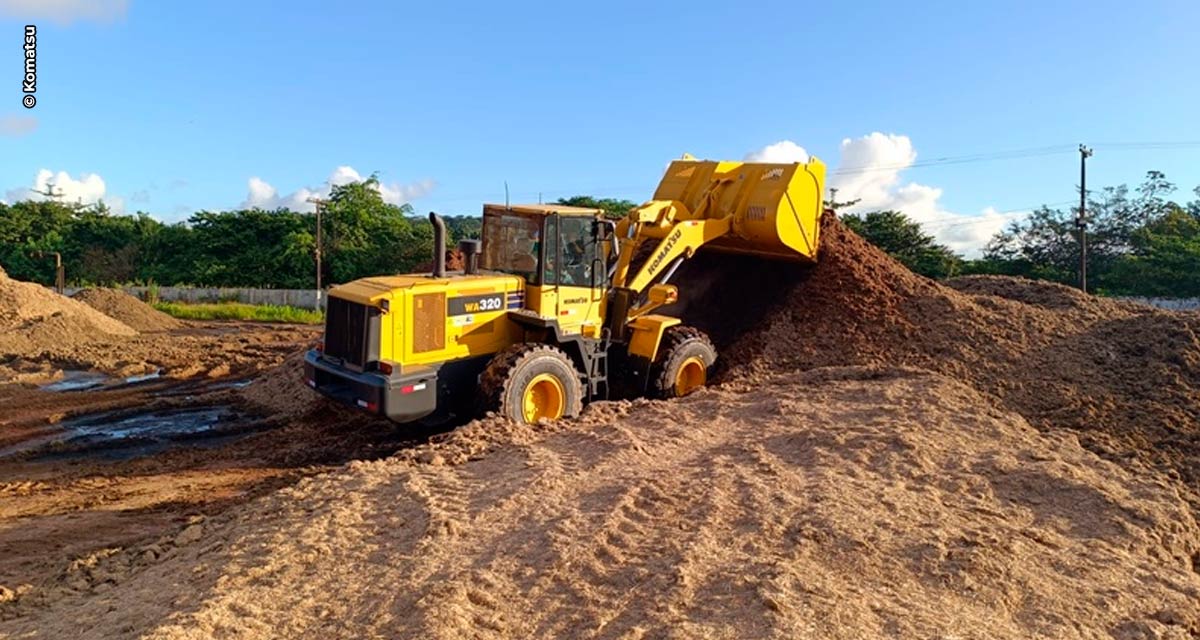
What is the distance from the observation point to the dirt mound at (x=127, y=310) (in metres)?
23.1

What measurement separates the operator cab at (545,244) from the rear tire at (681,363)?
45.3 inches

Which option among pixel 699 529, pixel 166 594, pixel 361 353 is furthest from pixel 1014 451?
pixel 166 594

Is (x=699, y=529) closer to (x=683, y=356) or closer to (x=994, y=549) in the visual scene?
(x=994, y=549)

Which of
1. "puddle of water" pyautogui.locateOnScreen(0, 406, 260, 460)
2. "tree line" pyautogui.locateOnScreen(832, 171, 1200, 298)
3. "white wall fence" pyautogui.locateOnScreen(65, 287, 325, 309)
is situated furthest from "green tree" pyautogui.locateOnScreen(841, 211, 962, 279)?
"puddle of water" pyautogui.locateOnScreen(0, 406, 260, 460)

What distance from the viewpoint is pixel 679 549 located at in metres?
5.01

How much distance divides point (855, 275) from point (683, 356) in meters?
Result: 3.01

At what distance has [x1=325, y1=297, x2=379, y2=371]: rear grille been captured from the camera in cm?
789

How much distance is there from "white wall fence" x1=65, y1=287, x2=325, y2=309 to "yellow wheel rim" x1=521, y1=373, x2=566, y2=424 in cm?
2481

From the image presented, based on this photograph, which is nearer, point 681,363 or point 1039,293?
point 681,363

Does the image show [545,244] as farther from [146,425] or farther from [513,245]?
[146,425]

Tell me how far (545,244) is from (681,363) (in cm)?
224

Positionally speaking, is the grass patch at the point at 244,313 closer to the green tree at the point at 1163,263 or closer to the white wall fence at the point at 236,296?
the white wall fence at the point at 236,296

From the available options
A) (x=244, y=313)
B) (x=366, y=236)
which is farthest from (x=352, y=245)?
(x=244, y=313)

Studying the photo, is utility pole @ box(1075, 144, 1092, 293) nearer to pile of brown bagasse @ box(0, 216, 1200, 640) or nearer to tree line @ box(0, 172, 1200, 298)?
tree line @ box(0, 172, 1200, 298)
